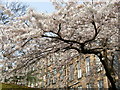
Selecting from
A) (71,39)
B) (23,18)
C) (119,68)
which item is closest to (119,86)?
(119,68)

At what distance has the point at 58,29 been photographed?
6.39 metres

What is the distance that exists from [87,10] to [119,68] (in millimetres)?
6408

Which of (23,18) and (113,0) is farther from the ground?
(113,0)

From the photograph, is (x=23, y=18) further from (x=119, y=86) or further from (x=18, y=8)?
(x=18, y=8)

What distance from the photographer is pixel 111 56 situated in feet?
30.3

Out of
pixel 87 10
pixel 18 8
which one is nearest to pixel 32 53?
pixel 87 10

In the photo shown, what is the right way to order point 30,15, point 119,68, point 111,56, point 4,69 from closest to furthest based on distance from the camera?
point 30,15 < point 4,69 < point 111,56 < point 119,68

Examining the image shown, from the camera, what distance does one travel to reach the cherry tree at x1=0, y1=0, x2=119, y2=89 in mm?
6039

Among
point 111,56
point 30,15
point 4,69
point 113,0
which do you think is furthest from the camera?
point 111,56

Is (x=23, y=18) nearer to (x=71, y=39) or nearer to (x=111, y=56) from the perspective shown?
(x=71, y=39)

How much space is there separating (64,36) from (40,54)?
3.59 ft

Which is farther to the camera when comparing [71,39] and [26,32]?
[71,39]

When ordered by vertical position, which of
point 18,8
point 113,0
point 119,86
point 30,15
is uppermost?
point 18,8

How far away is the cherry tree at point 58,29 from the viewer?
6.04 meters
